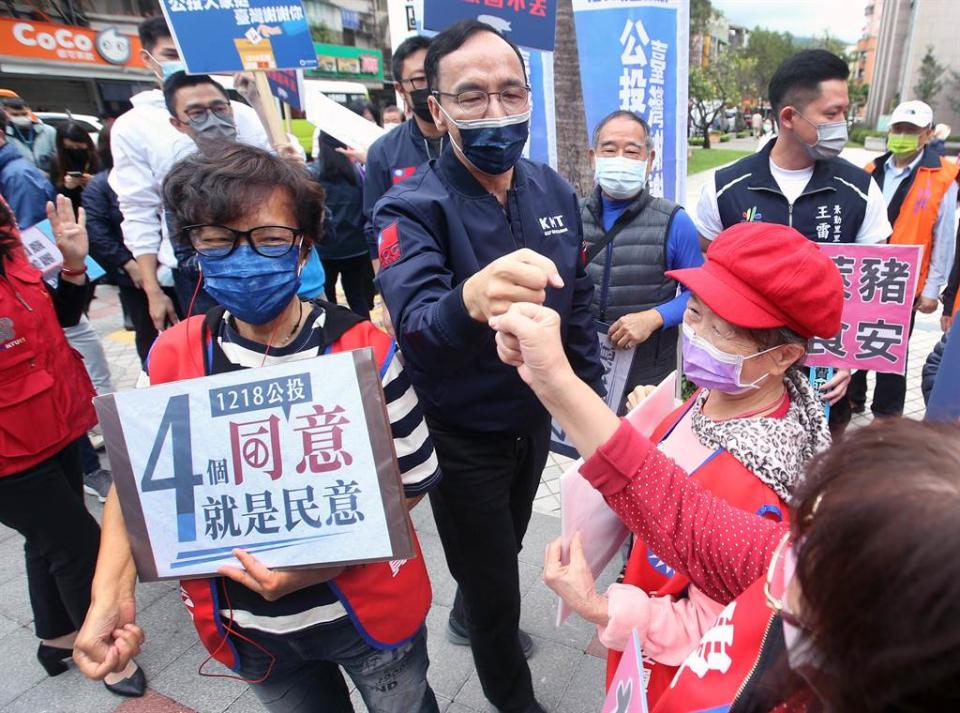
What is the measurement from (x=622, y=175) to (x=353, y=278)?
3306 mm

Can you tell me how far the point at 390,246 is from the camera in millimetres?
1574

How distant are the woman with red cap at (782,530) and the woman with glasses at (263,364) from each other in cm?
45

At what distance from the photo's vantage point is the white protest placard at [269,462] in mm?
1188

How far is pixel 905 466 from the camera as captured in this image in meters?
0.58

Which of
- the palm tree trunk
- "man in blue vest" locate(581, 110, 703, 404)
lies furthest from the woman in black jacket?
"man in blue vest" locate(581, 110, 703, 404)

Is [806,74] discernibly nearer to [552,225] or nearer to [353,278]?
[552,225]

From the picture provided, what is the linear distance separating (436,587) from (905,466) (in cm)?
262

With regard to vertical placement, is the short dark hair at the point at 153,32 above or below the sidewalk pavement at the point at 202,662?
above

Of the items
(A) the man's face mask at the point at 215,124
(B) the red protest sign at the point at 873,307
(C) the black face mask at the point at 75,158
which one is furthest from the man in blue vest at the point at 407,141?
(C) the black face mask at the point at 75,158

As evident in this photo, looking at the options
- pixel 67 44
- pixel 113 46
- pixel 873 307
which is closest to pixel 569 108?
pixel 873 307

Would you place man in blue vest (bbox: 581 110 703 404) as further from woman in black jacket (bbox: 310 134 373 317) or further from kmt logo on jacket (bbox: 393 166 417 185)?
woman in black jacket (bbox: 310 134 373 317)

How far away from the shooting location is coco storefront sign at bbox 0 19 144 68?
56.2ft

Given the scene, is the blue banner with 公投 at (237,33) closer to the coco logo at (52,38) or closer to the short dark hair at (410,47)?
the short dark hair at (410,47)

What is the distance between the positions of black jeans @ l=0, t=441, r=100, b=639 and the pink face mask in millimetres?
2104
